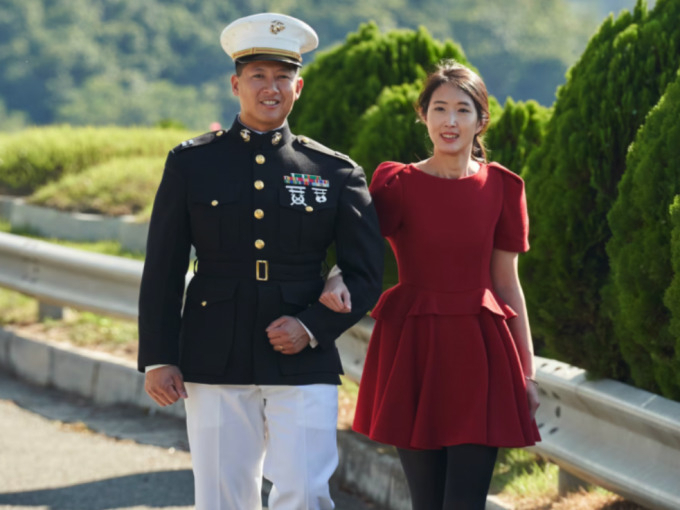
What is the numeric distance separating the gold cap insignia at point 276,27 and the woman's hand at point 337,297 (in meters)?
0.81

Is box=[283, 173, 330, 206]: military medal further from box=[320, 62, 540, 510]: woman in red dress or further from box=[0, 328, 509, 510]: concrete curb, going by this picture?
box=[0, 328, 509, 510]: concrete curb

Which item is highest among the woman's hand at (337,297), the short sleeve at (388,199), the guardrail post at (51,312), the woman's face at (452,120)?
the woman's face at (452,120)

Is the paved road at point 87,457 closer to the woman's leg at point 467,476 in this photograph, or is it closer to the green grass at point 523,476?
the green grass at point 523,476

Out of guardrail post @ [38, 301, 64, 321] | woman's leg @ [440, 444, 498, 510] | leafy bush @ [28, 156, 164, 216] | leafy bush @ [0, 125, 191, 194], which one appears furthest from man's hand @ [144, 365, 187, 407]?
leafy bush @ [0, 125, 191, 194]

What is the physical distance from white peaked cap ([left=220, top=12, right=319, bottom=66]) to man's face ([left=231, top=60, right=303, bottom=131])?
0.03m

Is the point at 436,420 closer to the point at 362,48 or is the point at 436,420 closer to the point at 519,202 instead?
the point at 519,202

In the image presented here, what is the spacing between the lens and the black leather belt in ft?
12.8

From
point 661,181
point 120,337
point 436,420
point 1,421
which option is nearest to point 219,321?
point 436,420

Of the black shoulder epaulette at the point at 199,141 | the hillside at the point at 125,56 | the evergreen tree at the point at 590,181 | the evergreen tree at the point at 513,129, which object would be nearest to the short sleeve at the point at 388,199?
the black shoulder epaulette at the point at 199,141

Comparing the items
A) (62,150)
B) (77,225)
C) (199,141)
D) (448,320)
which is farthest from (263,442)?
(62,150)

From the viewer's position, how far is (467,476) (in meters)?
3.86

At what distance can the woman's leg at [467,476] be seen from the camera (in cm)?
384

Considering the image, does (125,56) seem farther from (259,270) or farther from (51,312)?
(259,270)

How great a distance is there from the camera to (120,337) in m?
8.23
